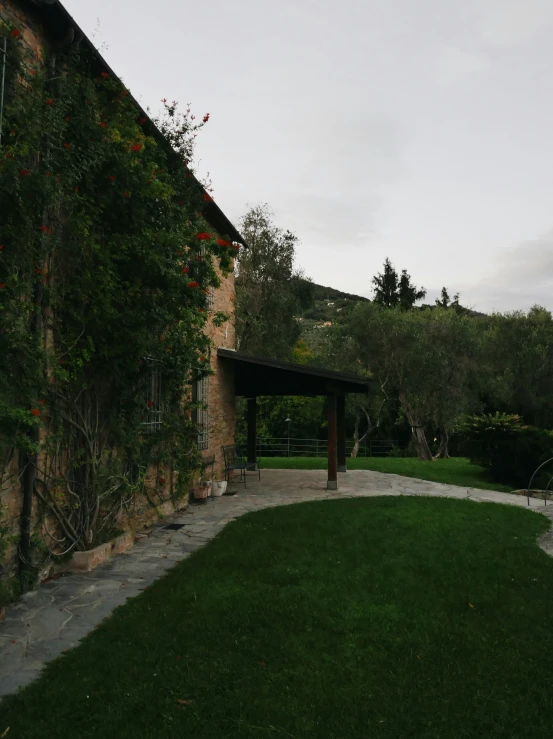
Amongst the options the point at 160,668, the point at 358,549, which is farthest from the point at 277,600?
the point at 358,549

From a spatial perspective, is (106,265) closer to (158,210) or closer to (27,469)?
(158,210)

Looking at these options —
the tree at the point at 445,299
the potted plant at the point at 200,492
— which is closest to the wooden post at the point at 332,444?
the potted plant at the point at 200,492

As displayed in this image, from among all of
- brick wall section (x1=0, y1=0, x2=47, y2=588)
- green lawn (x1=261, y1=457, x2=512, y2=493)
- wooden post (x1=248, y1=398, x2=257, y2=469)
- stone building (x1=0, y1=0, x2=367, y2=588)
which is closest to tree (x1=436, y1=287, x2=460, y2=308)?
green lawn (x1=261, y1=457, x2=512, y2=493)

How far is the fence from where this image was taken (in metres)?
24.1

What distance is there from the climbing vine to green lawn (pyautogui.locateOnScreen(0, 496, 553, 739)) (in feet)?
5.64

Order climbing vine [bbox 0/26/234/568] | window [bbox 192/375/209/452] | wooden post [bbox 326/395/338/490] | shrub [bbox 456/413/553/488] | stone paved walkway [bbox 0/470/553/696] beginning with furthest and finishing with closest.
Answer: shrub [bbox 456/413/553/488], wooden post [bbox 326/395/338/490], window [bbox 192/375/209/452], climbing vine [bbox 0/26/234/568], stone paved walkway [bbox 0/470/553/696]

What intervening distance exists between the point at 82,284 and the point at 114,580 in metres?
3.21

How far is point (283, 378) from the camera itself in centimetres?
1220

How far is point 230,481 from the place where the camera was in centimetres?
1267

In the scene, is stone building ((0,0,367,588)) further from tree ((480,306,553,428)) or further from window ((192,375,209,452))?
tree ((480,306,553,428))

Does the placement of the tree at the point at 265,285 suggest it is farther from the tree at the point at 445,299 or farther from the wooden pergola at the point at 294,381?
the tree at the point at 445,299

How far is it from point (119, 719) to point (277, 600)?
1934 millimetres

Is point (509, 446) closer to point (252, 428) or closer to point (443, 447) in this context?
point (252, 428)

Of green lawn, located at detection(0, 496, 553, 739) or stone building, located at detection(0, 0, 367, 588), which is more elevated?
stone building, located at detection(0, 0, 367, 588)
